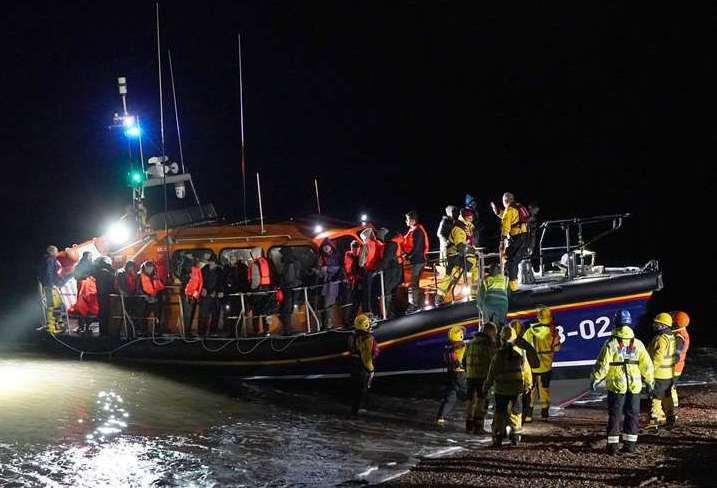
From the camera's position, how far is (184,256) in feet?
41.3

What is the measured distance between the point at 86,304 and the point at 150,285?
1.72m

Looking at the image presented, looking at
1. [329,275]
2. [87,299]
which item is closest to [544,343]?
[329,275]

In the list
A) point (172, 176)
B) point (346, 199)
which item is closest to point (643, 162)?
point (346, 199)

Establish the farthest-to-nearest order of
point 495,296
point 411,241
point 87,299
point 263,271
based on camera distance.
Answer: point 87,299
point 263,271
point 411,241
point 495,296

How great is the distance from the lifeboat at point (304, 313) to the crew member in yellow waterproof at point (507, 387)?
6.07 feet

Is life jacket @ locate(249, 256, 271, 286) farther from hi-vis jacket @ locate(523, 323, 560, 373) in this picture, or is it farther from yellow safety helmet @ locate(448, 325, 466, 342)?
hi-vis jacket @ locate(523, 323, 560, 373)

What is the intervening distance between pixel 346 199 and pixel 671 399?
5889cm

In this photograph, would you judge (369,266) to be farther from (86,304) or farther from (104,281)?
(86,304)

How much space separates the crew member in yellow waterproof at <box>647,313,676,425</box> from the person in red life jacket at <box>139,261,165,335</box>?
6.88 meters

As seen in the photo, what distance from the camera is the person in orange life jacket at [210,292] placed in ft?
39.2

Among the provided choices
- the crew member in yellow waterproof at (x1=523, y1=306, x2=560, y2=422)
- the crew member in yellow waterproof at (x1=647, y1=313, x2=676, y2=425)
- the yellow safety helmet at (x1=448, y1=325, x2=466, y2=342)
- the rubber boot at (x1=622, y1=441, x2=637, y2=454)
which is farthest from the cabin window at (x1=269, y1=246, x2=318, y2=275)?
the rubber boot at (x1=622, y1=441, x2=637, y2=454)

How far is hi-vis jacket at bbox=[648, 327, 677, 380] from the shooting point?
354 inches

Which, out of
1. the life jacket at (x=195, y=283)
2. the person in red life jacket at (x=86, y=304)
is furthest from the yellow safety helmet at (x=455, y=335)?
the person in red life jacket at (x=86, y=304)

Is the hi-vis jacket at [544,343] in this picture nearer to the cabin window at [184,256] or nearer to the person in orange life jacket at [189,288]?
the person in orange life jacket at [189,288]
